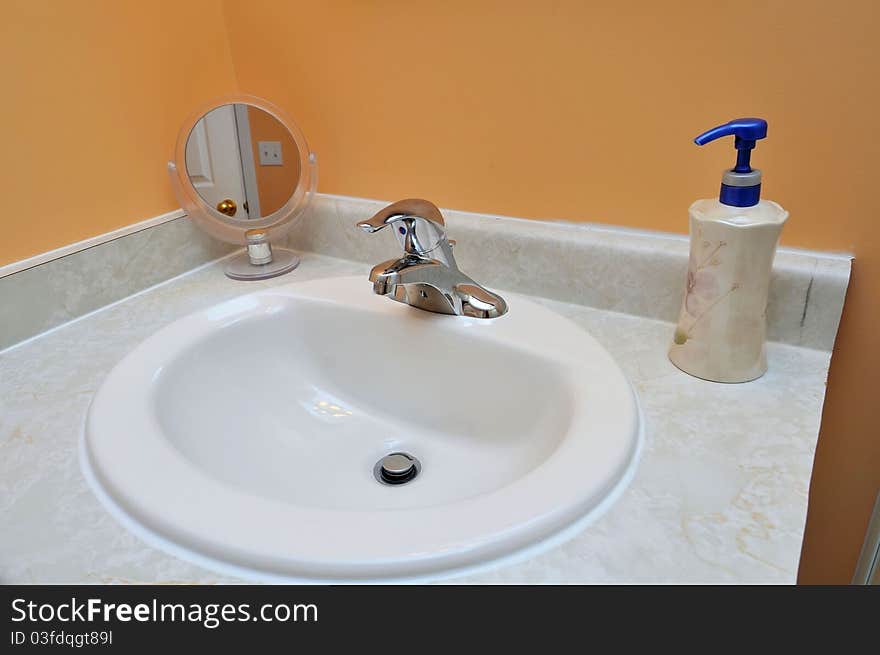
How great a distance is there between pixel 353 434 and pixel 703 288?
17.6 inches

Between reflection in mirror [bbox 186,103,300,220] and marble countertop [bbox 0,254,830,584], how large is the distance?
0.31 meters

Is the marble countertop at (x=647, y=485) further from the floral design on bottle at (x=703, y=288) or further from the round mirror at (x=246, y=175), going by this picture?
the round mirror at (x=246, y=175)

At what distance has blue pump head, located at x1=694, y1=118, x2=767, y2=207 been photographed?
57 cm

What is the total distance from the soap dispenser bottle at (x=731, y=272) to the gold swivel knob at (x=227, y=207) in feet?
2.23

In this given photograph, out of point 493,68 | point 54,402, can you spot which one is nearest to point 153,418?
point 54,402

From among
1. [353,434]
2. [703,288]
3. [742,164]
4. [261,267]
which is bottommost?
[353,434]

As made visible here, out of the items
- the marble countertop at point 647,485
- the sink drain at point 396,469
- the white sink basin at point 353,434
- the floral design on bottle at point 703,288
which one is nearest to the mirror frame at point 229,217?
the white sink basin at point 353,434

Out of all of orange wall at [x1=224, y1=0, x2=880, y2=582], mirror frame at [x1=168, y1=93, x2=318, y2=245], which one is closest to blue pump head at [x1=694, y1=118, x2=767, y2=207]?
orange wall at [x1=224, y1=0, x2=880, y2=582]

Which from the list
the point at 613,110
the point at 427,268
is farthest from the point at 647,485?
the point at 613,110

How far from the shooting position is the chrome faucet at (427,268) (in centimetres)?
71

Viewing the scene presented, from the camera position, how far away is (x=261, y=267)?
3.25 feet

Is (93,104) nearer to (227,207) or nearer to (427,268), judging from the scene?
(227,207)

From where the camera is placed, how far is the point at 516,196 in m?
0.86

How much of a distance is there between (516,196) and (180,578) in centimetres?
62
